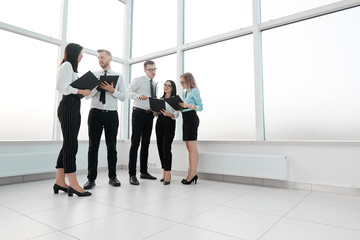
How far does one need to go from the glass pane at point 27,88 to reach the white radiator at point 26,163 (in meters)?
0.34

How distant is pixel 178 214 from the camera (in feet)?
5.14

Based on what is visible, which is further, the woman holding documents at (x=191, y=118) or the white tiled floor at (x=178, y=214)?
the woman holding documents at (x=191, y=118)

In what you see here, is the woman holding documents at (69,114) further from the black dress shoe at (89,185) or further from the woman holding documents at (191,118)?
the woman holding documents at (191,118)

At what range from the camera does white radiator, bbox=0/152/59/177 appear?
260cm

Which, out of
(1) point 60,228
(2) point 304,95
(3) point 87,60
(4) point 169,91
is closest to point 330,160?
(2) point 304,95

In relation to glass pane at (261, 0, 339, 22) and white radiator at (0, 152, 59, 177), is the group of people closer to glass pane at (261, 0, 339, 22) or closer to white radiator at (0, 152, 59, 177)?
white radiator at (0, 152, 59, 177)

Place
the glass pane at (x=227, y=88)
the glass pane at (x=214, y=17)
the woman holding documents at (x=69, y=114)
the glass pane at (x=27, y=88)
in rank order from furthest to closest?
the glass pane at (x=214, y=17) < the glass pane at (x=227, y=88) < the glass pane at (x=27, y=88) < the woman holding documents at (x=69, y=114)

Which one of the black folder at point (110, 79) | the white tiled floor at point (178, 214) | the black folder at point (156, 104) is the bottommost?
the white tiled floor at point (178, 214)

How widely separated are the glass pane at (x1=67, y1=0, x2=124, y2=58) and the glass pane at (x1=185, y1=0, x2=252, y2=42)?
147cm

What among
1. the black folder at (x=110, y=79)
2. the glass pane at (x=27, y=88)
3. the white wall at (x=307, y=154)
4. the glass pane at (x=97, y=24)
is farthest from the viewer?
the glass pane at (x=97, y=24)

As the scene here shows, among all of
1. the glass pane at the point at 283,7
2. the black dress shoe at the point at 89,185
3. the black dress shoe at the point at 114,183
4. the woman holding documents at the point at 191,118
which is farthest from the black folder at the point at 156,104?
the glass pane at the point at 283,7

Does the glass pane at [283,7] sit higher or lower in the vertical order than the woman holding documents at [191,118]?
higher

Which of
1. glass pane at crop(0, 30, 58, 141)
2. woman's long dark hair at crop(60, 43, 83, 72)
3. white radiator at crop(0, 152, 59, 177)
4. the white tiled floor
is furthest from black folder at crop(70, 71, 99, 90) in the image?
glass pane at crop(0, 30, 58, 141)

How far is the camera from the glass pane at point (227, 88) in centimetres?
299
